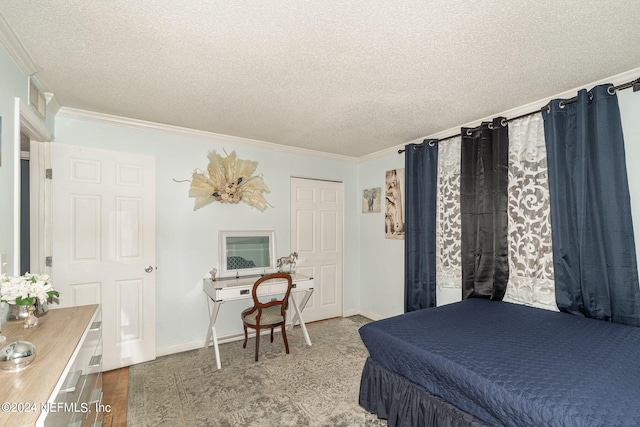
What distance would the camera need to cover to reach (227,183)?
11.4ft

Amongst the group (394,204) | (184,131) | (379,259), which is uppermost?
(184,131)

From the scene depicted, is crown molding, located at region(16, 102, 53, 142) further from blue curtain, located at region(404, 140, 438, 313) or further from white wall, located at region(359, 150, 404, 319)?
white wall, located at region(359, 150, 404, 319)

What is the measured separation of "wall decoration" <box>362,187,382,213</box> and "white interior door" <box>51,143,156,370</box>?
112 inches

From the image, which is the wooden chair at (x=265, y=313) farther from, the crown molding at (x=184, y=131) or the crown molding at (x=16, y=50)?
the crown molding at (x=16, y=50)

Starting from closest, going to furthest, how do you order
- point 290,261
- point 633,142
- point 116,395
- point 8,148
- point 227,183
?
point 8,148, point 633,142, point 116,395, point 227,183, point 290,261

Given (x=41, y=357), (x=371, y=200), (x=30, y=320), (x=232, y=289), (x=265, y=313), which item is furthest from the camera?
(x=371, y=200)

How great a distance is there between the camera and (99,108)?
273 centimetres

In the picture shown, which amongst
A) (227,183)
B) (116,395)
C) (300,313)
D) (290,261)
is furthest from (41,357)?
(290,261)

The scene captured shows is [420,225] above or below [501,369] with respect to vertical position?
above

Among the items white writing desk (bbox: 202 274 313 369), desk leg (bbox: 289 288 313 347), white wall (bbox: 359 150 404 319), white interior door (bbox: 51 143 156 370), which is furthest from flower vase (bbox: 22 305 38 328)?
white wall (bbox: 359 150 404 319)

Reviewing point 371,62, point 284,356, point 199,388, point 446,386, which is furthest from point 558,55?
point 199,388

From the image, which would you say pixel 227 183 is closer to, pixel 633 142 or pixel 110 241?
pixel 110 241

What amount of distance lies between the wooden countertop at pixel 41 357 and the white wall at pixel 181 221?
1.22 meters

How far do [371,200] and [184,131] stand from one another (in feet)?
8.67
